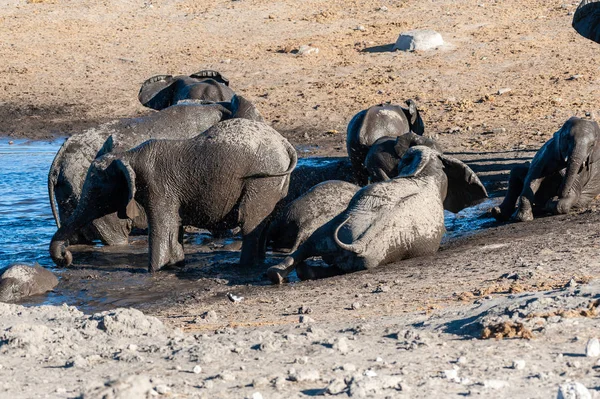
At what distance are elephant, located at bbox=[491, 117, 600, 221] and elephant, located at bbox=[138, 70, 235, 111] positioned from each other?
4.35 m

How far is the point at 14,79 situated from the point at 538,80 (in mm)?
9544

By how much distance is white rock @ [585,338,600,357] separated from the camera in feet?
17.0

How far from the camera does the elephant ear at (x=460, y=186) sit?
32.5 ft

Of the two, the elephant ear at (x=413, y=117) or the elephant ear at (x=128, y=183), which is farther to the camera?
the elephant ear at (x=413, y=117)

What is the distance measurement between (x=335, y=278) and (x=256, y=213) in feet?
4.70

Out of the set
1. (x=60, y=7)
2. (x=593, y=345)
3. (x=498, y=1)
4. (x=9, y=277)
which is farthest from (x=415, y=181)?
(x=60, y=7)

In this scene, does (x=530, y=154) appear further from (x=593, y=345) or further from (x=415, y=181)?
(x=593, y=345)

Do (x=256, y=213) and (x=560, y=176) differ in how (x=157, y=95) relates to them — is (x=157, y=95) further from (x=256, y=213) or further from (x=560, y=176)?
(x=560, y=176)

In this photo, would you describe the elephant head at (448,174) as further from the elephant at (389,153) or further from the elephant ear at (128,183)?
the elephant ear at (128,183)

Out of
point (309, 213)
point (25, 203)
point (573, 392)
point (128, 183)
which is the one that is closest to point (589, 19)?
point (309, 213)

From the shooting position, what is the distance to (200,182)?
9.47 m

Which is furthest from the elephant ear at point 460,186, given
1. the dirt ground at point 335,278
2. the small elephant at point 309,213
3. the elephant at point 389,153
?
the small elephant at point 309,213

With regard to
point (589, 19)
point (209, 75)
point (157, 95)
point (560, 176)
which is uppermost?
point (589, 19)

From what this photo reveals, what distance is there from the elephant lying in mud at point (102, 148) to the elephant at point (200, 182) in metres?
1.23
